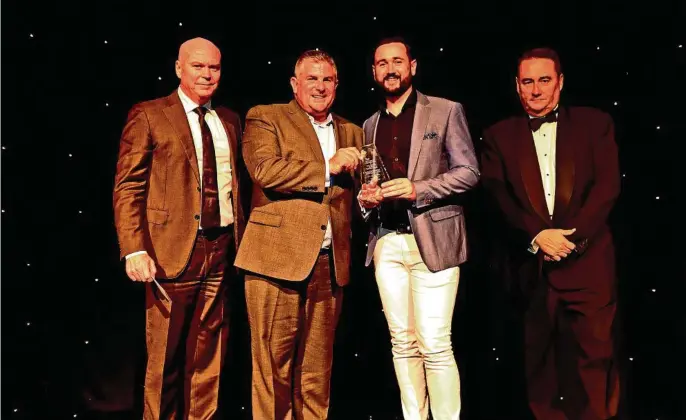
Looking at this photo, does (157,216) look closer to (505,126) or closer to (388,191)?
(388,191)

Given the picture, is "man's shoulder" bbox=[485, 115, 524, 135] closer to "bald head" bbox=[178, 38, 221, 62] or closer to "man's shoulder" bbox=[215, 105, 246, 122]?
"man's shoulder" bbox=[215, 105, 246, 122]

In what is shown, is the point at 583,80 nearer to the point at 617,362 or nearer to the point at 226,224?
the point at 617,362

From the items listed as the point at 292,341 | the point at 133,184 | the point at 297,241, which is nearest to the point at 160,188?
the point at 133,184

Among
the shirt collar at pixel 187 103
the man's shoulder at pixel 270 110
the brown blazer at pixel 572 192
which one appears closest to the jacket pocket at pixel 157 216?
the shirt collar at pixel 187 103

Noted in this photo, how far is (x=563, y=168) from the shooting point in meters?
3.04

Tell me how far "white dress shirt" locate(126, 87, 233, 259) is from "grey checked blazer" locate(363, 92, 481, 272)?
64cm

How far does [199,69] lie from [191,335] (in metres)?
1.22

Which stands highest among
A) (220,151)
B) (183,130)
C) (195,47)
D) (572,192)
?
(195,47)

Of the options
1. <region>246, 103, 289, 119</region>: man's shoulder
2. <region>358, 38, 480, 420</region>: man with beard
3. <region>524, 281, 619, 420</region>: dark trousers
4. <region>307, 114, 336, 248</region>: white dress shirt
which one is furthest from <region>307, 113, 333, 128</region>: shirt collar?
<region>524, 281, 619, 420</region>: dark trousers

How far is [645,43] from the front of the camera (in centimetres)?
343

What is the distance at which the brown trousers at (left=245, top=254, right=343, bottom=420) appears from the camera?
2979mm

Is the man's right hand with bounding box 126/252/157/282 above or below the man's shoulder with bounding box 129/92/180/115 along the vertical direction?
below

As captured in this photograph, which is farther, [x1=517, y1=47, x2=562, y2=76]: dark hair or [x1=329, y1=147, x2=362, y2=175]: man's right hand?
[x1=517, y1=47, x2=562, y2=76]: dark hair

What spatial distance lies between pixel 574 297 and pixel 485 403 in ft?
2.82
